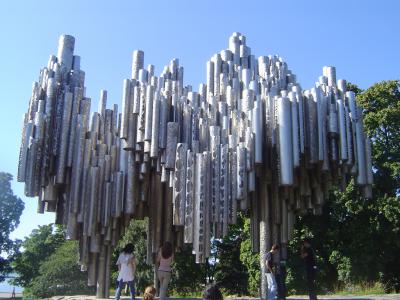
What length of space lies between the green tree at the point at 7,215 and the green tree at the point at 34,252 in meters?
1.58

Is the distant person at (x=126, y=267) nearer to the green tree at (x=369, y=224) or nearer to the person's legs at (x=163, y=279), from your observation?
the person's legs at (x=163, y=279)

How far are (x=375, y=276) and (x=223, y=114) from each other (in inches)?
715

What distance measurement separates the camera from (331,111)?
15.3 metres

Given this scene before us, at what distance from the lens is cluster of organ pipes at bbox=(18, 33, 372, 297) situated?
1441cm

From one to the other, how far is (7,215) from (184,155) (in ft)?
108

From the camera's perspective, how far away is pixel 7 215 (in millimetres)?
43125

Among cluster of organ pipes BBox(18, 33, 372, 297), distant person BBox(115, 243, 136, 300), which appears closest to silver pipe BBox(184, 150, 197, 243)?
cluster of organ pipes BBox(18, 33, 372, 297)

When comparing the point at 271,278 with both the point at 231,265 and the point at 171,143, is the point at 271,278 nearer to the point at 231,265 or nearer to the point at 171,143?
the point at 171,143

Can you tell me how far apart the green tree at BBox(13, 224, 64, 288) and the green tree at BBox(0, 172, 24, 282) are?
1.58 meters

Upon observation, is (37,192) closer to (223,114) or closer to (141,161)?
(141,161)

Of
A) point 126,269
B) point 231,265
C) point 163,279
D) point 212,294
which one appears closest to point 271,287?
point 163,279

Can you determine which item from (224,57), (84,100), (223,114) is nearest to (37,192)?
(84,100)

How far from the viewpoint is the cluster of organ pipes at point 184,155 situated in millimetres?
14406

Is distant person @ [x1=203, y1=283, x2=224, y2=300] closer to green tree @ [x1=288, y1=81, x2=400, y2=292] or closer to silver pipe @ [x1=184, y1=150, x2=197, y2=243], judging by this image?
silver pipe @ [x1=184, y1=150, x2=197, y2=243]
